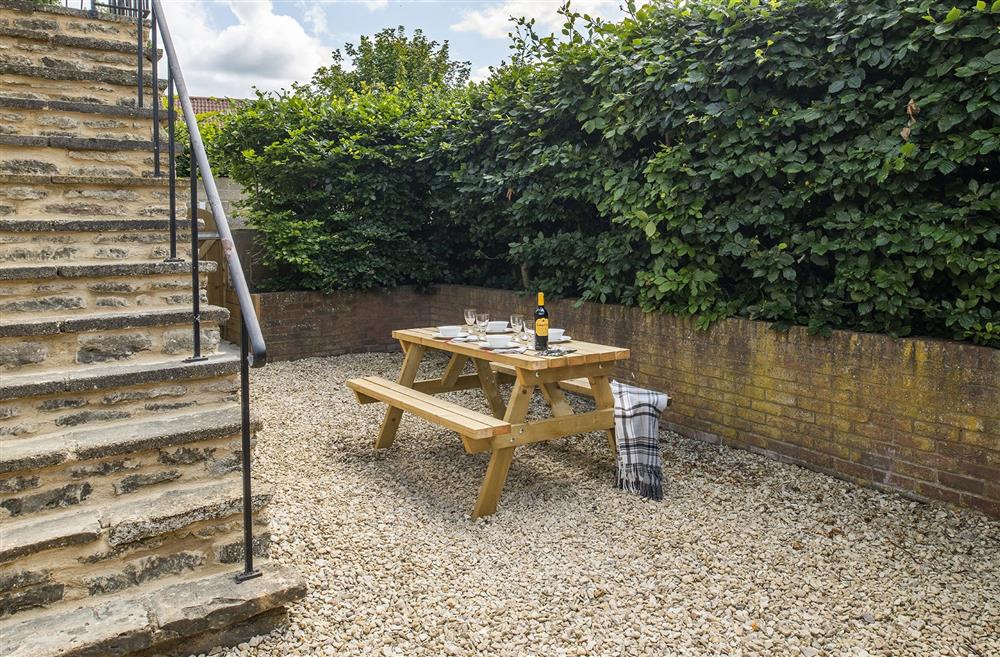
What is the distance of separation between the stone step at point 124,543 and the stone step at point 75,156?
2.32 m

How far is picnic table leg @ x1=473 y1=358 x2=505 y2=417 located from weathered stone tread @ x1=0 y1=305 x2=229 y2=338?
83.7 inches

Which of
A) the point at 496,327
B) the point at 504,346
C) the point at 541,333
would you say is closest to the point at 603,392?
the point at 541,333

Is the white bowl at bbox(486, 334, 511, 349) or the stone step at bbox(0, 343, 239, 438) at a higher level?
the white bowl at bbox(486, 334, 511, 349)

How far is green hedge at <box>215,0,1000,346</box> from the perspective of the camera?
347 centimetres

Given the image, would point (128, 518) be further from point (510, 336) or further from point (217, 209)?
point (510, 336)

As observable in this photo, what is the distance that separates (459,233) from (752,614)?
616 centimetres

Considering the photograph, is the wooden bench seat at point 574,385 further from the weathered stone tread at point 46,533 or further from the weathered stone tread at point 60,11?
the weathered stone tread at point 60,11

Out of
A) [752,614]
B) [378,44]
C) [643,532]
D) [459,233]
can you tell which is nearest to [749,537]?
[643,532]

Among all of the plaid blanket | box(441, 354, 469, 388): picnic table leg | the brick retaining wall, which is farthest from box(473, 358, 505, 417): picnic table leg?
the plaid blanket

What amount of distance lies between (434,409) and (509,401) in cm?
56

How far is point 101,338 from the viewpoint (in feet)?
10.1

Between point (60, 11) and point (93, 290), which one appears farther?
point (60, 11)

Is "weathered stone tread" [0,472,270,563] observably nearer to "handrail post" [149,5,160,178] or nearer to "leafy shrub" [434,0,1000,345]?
"handrail post" [149,5,160,178]

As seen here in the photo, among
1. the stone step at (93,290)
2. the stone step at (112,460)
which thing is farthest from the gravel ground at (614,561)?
the stone step at (93,290)
